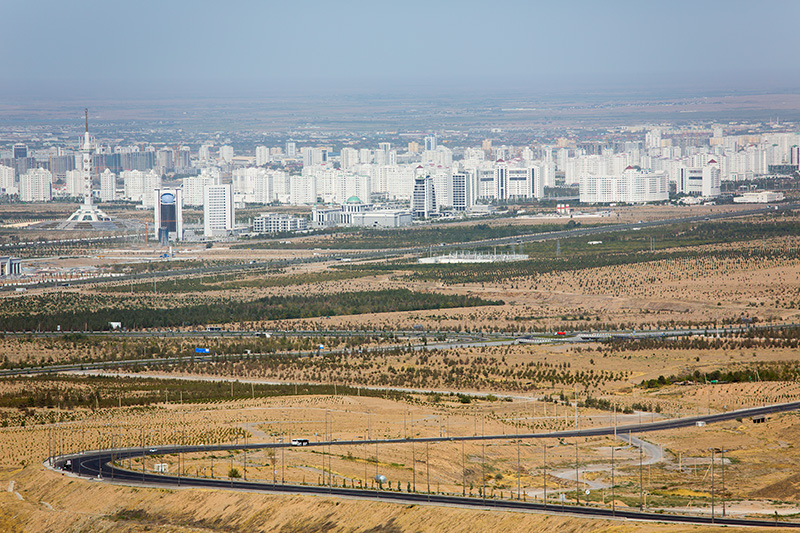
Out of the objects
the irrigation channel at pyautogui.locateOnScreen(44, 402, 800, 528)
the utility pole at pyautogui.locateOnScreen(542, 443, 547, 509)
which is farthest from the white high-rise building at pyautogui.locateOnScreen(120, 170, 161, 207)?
the utility pole at pyautogui.locateOnScreen(542, 443, 547, 509)

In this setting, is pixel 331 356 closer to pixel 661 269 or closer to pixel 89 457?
pixel 89 457

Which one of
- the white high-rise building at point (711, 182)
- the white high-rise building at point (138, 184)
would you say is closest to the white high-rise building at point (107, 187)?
the white high-rise building at point (138, 184)

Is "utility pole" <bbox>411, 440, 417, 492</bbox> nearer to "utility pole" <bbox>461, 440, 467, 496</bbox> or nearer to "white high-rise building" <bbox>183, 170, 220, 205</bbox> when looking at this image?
"utility pole" <bbox>461, 440, 467, 496</bbox>

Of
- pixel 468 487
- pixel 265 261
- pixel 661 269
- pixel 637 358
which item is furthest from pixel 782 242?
pixel 468 487

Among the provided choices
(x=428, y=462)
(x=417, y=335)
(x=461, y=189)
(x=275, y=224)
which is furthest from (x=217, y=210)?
(x=428, y=462)

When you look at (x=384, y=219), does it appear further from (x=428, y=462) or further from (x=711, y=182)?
A: (x=428, y=462)

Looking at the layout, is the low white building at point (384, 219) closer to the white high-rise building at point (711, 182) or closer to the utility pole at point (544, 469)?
the white high-rise building at point (711, 182)

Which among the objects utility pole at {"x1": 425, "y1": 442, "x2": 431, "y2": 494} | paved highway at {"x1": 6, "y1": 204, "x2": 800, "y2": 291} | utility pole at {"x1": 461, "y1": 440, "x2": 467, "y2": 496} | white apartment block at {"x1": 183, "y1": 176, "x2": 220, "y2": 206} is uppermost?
white apartment block at {"x1": 183, "y1": 176, "x2": 220, "y2": 206}
